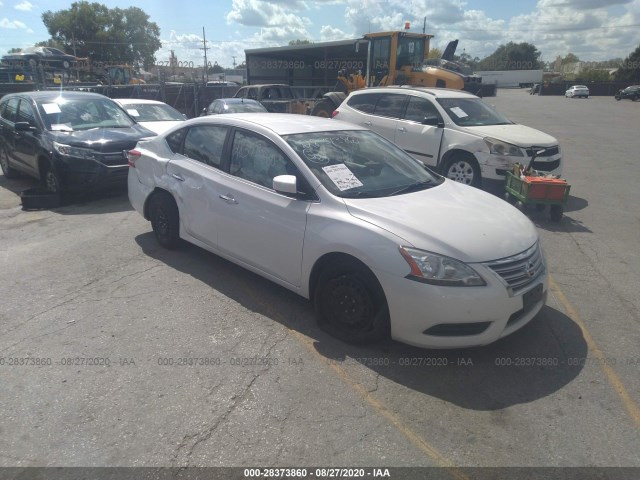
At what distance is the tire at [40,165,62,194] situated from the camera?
24.7 feet

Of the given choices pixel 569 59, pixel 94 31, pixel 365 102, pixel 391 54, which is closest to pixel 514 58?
pixel 569 59

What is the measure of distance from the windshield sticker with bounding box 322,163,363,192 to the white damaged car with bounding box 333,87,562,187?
4451 millimetres

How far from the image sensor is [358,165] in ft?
13.6

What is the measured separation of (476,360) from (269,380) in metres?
1.52

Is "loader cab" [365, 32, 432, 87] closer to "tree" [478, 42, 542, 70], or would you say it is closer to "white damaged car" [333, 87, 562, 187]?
"white damaged car" [333, 87, 562, 187]

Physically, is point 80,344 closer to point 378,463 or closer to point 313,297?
point 313,297

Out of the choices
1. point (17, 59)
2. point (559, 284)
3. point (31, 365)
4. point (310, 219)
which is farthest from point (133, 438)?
point (17, 59)

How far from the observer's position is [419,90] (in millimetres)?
8883

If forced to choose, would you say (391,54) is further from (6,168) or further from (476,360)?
(476,360)

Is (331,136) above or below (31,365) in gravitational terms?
above

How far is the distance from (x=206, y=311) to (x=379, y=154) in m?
2.19

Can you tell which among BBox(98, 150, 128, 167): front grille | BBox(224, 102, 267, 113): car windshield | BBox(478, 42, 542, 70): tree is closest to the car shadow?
BBox(98, 150, 128, 167): front grille

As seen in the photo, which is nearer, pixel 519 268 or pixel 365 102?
pixel 519 268

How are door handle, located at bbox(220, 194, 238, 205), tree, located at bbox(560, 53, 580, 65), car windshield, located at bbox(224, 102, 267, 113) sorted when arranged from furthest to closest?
tree, located at bbox(560, 53, 580, 65) < car windshield, located at bbox(224, 102, 267, 113) < door handle, located at bbox(220, 194, 238, 205)
